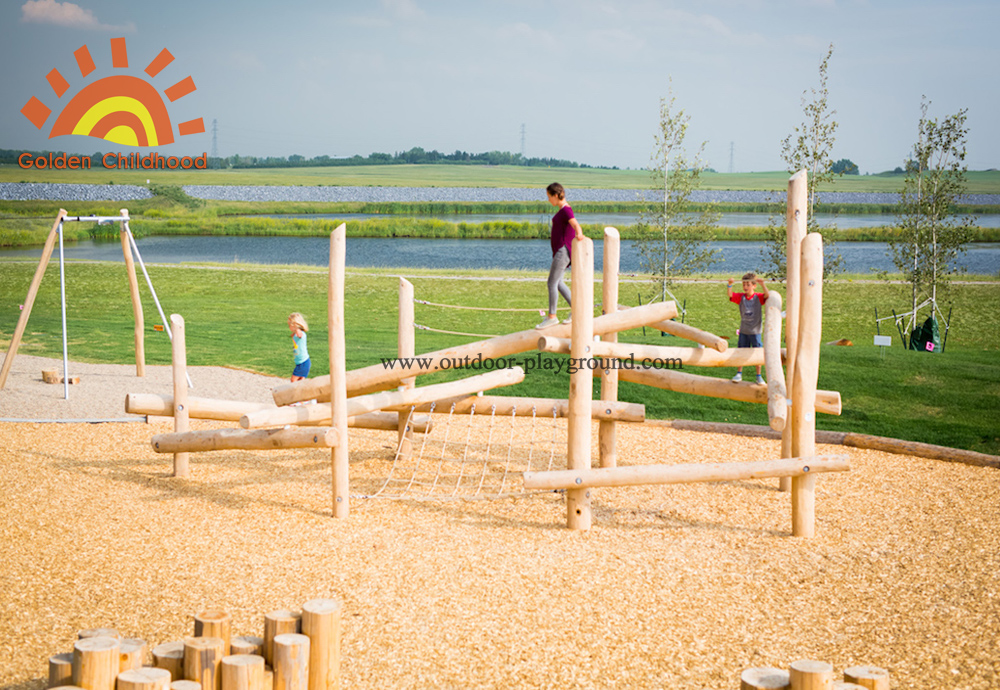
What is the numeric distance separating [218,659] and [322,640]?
464 mm

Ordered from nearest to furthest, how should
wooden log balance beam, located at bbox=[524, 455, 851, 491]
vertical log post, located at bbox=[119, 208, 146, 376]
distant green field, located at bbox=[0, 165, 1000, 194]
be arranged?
wooden log balance beam, located at bbox=[524, 455, 851, 491]
vertical log post, located at bbox=[119, 208, 146, 376]
distant green field, located at bbox=[0, 165, 1000, 194]

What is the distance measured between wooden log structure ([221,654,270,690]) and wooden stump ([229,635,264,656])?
0.44ft

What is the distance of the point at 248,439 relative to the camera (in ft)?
23.3

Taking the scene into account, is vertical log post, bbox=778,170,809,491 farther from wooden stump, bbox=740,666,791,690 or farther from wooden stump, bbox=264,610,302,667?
wooden stump, bbox=264,610,302,667

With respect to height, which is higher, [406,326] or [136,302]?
[136,302]

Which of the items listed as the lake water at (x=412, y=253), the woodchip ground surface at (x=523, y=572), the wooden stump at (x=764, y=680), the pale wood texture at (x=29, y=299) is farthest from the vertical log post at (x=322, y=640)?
the lake water at (x=412, y=253)

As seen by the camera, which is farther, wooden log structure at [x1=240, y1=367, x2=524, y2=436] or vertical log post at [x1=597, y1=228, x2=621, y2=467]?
vertical log post at [x1=597, y1=228, x2=621, y2=467]

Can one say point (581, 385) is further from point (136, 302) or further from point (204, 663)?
point (136, 302)

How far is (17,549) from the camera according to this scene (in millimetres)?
6215

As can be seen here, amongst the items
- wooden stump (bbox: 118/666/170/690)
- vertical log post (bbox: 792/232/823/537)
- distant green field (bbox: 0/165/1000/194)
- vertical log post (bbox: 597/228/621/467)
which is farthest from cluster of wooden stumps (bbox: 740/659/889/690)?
distant green field (bbox: 0/165/1000/194)

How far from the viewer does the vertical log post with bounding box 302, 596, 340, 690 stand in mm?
3875

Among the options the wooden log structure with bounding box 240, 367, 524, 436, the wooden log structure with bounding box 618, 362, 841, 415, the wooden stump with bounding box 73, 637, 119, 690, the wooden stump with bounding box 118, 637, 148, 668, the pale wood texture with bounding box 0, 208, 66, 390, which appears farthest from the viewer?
the pale wood texture with bounding box 0, 208, 66, 390

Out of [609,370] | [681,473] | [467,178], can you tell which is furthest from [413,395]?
[467,178]

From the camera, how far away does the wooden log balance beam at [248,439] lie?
682 centimetres
